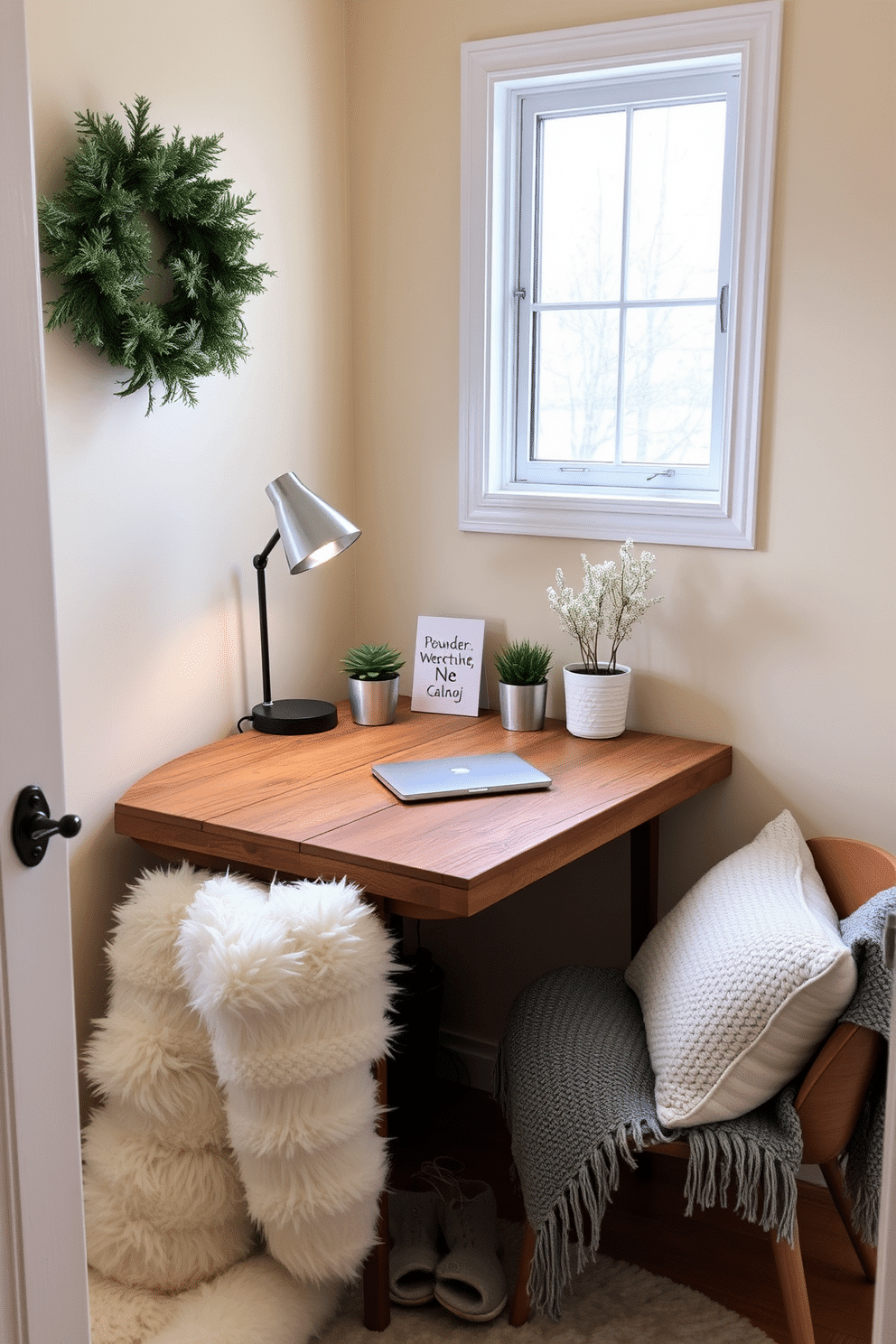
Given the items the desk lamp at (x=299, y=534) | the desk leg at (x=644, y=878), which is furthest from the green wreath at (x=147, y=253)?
the desk leg at (x=644, y=878)

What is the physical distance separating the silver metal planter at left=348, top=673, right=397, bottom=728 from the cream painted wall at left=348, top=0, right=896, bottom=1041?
275 mm

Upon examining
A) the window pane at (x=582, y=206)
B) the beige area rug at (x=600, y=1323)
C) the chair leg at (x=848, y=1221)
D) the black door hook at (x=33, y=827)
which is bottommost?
the beige area rug at (x=600, y=1323)

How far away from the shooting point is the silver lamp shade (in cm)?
219

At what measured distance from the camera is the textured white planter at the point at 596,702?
7.61 ft

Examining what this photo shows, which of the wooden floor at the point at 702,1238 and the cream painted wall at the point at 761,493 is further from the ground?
the cream painted wall at the point at 761,493

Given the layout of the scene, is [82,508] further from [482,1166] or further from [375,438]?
[482,1166]

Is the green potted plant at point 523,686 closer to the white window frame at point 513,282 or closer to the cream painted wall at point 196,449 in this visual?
the white window frame at point 513,282

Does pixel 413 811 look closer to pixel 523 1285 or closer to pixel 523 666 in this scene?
pixel 523 666

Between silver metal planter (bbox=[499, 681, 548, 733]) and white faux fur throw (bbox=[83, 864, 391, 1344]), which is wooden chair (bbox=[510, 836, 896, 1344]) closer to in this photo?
white faux fur throw (bbox=[83, 864, 391, 1344])

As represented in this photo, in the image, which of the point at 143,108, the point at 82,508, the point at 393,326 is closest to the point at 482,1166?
the point at 82,508

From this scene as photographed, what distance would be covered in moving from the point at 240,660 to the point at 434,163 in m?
1.07

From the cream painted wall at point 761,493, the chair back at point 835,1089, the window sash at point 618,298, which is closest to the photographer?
the chair back at point 835,1089

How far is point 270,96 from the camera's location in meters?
2.35

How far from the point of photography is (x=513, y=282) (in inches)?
99.1
